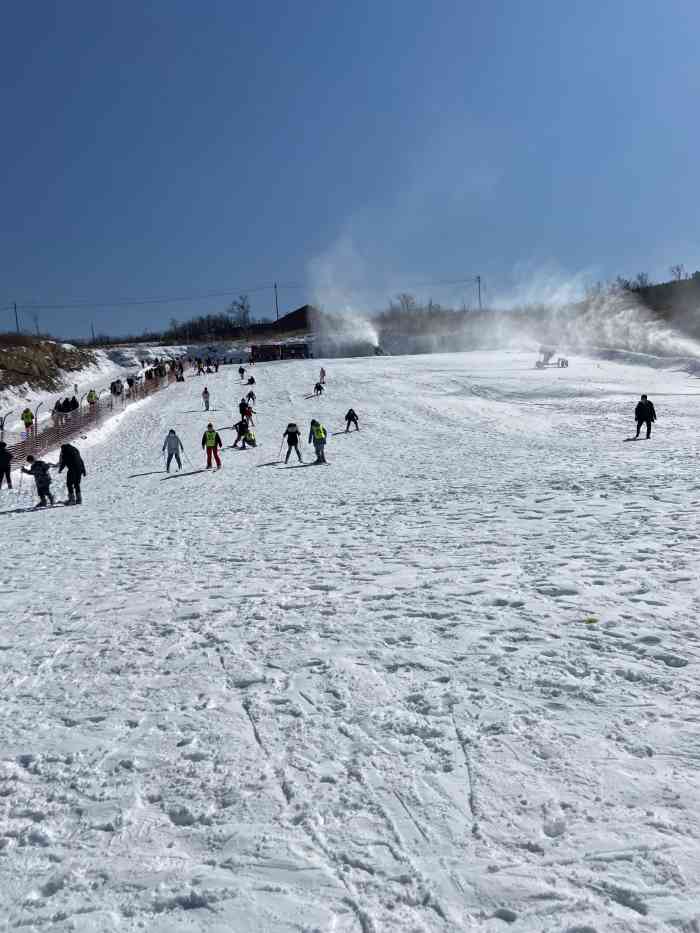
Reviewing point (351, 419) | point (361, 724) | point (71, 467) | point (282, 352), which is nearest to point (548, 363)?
point (351, 419)

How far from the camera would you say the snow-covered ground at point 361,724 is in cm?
298

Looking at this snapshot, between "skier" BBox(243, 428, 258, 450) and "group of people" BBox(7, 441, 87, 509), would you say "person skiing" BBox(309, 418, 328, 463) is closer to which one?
"skier" BBox(243, 428, 258, 450)

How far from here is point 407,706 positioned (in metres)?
4.61

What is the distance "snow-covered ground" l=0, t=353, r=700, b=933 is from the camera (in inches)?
117

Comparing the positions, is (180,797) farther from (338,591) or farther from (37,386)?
(37,386)

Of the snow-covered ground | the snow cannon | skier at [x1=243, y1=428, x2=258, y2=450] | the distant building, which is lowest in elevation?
the snow-covered ground

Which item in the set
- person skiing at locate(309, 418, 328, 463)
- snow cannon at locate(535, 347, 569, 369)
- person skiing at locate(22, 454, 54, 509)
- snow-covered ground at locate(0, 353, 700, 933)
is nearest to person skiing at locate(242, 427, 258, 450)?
person skiing at locate(309, 418, 328, 463)

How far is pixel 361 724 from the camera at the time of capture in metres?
4.40

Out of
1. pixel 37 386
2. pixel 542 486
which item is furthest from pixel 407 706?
pixel 37 386

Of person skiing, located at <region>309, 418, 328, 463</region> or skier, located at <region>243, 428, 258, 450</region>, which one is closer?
person skiing, located at <region>309, 418, 328, 463</region>

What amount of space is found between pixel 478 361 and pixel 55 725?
56.6 m

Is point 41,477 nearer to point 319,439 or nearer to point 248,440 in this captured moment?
point 319,439

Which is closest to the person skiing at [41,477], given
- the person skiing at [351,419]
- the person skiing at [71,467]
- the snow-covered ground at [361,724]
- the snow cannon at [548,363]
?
the person skiing at [71,467]

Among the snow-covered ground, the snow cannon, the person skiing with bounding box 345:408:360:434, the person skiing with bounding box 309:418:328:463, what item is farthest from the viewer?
the snow cannon
